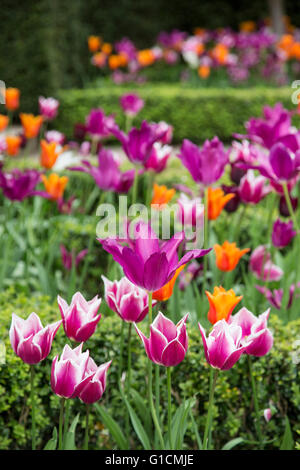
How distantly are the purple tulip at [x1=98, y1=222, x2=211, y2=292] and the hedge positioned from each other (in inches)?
28.3

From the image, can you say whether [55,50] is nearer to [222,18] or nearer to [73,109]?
[73,109]

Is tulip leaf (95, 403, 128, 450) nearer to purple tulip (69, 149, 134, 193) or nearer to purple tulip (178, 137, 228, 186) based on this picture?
purple tulip (178, 137, 228, 186)

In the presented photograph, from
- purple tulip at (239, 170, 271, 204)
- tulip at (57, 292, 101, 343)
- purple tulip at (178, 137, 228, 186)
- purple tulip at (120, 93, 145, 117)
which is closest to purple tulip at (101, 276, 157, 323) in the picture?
tulip at (57, 292, 101, 343)

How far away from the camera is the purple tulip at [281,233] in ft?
7.43

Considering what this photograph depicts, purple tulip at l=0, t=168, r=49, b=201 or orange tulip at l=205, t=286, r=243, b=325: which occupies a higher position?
purple tulip at l=0, t=168, r=49, b=201

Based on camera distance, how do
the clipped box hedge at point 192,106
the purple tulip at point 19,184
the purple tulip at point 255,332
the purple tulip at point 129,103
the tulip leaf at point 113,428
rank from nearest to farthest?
the purple tulip at point 255,332 → the tulip leaf at point 113,428 → the purple tulip at point 19,184 → the purple tulip at point 129,103 → the clipped box hedge at point 192,106

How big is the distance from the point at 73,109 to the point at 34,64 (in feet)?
2.45

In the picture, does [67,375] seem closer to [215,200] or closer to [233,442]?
[233,442]

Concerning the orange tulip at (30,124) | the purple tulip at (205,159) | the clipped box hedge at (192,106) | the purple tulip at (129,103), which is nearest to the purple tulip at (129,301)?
the purple tulip at (205,159)

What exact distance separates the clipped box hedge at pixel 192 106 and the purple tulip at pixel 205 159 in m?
5.92

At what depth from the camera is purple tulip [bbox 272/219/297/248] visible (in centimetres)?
227

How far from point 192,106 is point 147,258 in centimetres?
686

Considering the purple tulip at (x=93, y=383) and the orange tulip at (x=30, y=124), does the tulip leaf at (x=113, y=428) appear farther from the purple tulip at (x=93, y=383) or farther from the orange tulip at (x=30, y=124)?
the orange tulip at (x=30, y=124)

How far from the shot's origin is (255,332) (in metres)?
1.42
